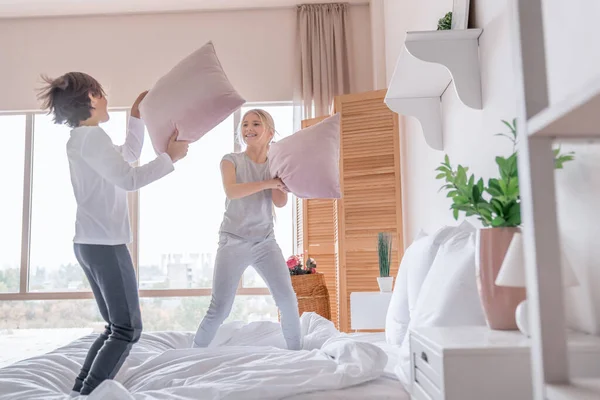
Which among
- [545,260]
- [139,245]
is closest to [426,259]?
[545,260]

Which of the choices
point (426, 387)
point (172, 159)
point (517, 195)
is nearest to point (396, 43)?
point (172, 159)

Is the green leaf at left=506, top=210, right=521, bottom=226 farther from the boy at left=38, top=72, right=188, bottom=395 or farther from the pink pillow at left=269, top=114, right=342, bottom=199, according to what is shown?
the pink pillow at left=269, top=114, right=342, bottom=199

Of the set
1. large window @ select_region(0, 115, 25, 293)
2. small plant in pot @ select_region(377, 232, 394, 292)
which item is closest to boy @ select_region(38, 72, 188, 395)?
small plant in pot @ select_region(377, 232, 394, 292)

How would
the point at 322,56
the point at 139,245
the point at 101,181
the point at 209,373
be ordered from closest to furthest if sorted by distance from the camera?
1. the point at 209,373
2. the point at 101,181
3. the point at 322,56
4. the point at 139,245

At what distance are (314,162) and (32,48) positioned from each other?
3543 millimetres

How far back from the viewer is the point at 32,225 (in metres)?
4.81

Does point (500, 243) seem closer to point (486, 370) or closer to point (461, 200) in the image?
point (461, 200)

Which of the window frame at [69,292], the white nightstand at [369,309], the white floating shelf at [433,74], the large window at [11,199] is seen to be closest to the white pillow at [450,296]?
the white floating shelf at [433,74]

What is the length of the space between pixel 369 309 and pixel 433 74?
1.42 meters

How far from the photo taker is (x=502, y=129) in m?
1.68

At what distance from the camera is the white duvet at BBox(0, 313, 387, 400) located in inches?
56.0

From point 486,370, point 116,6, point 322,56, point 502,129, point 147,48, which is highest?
point 116,6

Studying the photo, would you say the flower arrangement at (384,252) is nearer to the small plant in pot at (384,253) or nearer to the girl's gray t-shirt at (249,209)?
the small plant in pot at (384,253)

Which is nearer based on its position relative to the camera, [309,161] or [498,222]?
[498,222]
